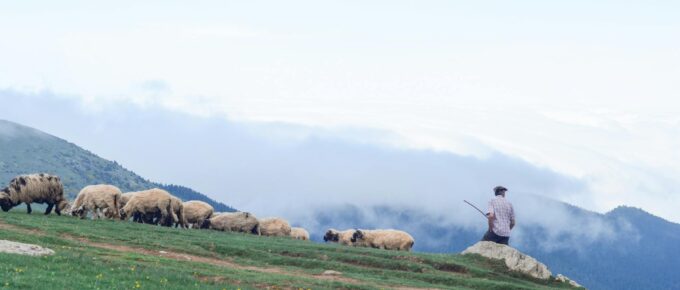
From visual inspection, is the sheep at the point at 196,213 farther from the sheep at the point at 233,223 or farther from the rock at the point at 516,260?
the rock at the point at 516,260

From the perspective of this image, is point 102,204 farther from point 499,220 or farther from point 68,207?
point 499,220

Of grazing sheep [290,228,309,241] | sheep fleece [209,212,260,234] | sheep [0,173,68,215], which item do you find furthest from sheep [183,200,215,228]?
sheep [0,173,68,215]

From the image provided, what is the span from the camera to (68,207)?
5938 centimetres

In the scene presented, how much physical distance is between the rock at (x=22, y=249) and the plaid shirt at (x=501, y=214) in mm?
26090

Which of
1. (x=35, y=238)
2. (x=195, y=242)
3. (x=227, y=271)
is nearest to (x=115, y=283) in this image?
(x=227, y=271)

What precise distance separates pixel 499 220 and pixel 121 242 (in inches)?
840

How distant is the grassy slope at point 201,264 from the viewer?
2816 cm

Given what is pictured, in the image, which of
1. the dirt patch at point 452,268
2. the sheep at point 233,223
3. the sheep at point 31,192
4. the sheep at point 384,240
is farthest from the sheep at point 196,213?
the dirt patch at point 452,268

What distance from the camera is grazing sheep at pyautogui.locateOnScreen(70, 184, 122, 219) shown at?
55.1 meters

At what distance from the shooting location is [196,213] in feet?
224

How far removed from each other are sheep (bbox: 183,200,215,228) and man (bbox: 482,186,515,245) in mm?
26691

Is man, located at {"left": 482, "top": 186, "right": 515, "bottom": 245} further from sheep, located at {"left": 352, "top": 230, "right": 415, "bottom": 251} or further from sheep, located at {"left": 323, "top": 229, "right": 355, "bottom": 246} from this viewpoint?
sheep, located at {"left": 323, "top": 229, "right": 355, "bottom": 246}

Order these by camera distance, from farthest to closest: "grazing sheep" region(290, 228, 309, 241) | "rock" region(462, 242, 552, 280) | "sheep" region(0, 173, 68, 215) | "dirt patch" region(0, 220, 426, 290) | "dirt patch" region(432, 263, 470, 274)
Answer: "grazing sheep" region(290, 228, 309, 241) → "sheep" region(0, 173, 68, 215) → "rock" region(462, 242, 552, 280) → "dirt patch" region(432, 263, 470, 274) → "dirt patch" region(0, 220, 426, 290)

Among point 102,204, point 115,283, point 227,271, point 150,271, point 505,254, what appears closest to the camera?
point 115,283
